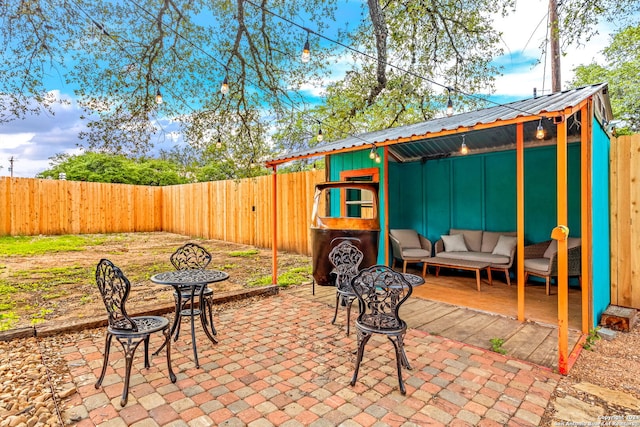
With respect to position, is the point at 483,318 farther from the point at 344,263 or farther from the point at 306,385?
the point at 306,385

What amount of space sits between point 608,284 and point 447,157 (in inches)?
125

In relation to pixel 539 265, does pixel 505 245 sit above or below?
above

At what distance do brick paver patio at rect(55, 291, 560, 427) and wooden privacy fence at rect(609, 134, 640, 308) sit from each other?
2.39m

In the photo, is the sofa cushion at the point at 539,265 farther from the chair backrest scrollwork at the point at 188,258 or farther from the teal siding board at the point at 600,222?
the chair backrest scrollwork at the point at 188,258

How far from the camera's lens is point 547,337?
3113 millimetres

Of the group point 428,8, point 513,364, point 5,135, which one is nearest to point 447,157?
point 428,8

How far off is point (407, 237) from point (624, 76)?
8430 millimetres

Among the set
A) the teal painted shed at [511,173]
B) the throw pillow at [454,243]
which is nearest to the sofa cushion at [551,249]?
the teal painted shed at [511,173]

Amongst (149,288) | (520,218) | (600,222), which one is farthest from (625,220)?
(149,288)

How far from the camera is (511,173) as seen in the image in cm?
554

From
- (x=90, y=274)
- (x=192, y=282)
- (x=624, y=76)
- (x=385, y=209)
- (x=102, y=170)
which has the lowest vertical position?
(x=90, y=274)

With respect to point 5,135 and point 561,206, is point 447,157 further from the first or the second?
point 5,135

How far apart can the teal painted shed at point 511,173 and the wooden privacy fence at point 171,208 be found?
2.17 m

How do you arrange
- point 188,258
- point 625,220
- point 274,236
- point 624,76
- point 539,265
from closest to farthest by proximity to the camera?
Result: point 188,258, point 625,220, point 539,265, point 274,236, point 624,76
